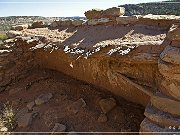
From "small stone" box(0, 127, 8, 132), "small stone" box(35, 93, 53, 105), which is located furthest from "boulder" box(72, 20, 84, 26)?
"small stone" box(0, 127, 8, 132)

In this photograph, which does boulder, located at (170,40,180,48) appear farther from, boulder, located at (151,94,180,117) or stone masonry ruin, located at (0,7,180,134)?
boulder, located at (151,94,180,117)

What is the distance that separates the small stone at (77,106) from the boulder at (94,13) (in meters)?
2.69

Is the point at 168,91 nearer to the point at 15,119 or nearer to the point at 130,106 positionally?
the point at 130,106

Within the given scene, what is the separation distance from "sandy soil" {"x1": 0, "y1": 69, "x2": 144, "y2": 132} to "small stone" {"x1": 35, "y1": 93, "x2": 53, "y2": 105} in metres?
0.09

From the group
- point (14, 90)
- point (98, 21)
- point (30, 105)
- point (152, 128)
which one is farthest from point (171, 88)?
point (14, 90)

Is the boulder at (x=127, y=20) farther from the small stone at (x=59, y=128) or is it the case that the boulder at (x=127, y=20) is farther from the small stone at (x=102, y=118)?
the small stone at (x=59, y=128)

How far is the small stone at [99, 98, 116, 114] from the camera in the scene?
7.33 metres

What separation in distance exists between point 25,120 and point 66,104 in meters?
A: 1.11

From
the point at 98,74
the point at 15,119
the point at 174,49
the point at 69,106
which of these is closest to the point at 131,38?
the point at 98,74

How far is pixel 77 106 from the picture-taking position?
304 inches

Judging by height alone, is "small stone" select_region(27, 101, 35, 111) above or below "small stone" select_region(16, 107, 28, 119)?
above

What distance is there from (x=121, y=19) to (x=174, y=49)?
2784mm

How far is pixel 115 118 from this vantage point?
23.4 feet

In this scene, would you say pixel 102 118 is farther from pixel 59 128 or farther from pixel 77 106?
pixel 59 128
